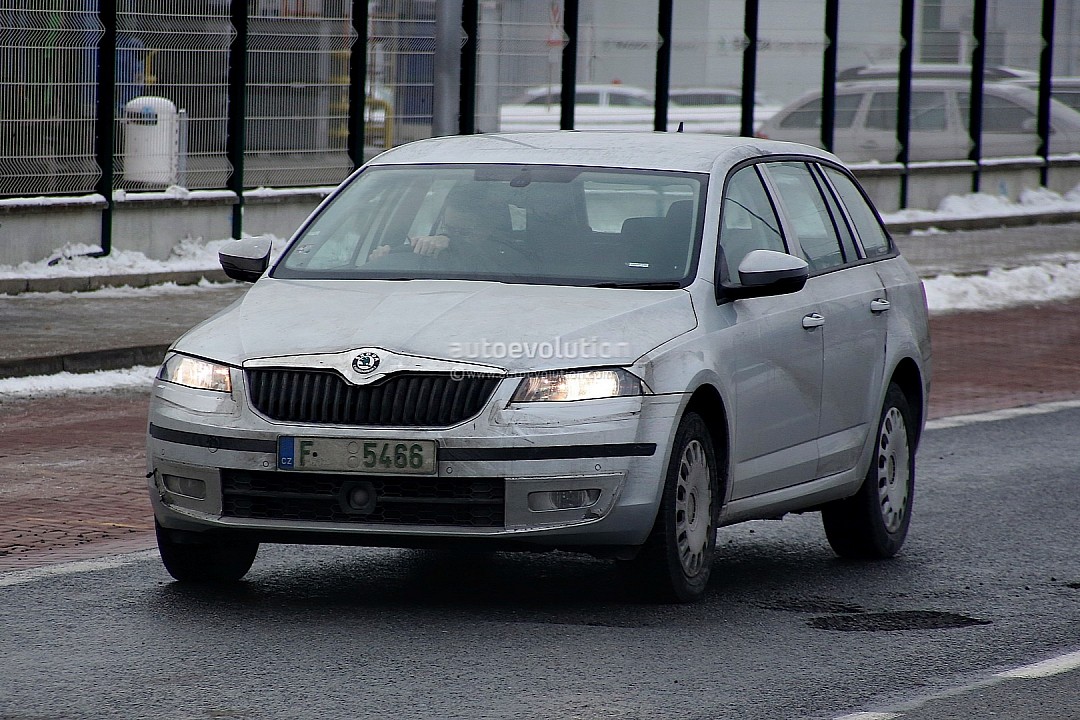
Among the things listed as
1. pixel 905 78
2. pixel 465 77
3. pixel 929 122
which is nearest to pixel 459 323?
pixel 465 77

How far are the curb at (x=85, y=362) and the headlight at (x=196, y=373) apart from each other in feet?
20.3

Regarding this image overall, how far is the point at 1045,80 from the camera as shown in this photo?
96.8 ft

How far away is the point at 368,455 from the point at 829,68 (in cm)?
2039

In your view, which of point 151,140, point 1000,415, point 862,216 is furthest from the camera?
point 151,140

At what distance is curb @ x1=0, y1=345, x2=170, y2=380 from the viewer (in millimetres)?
12516

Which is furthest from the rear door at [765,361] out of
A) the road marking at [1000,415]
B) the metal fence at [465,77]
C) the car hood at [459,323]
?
the metal fence at [465,77]

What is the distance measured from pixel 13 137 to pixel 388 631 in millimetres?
11973

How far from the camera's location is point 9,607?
6.60m

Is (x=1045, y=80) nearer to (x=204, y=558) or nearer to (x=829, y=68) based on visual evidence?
(x=829, y=68)

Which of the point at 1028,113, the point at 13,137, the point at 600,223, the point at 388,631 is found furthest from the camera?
the point at 1028,113

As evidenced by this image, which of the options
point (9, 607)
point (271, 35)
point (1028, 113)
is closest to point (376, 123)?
point (271, 35)

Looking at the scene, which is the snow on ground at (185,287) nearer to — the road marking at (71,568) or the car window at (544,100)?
the car window at (544,100)

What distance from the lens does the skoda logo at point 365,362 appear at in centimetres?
619

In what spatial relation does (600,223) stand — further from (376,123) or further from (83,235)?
(376,123)
